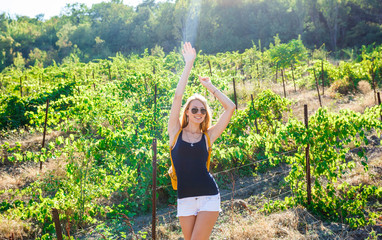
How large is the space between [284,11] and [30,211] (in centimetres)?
3933

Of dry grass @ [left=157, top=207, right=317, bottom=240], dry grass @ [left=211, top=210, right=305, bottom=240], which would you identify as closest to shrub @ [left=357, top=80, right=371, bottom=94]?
dry grass @ [left=157, top=207, right=317, bottom=240]

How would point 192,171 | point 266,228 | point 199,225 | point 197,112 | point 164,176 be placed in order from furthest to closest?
point 164,176, point 266,228, point 197,112, point 192,171, point 199,225

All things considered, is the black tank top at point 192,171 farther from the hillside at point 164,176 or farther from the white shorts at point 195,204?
the hillside at point 164,176

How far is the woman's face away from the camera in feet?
7.39

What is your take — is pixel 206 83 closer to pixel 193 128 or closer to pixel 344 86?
pixel 193 128

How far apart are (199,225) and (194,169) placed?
38 centimetres

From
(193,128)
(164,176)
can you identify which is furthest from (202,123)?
Answer: (164,176)

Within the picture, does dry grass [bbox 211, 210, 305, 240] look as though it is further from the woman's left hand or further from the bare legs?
the woman's left hand

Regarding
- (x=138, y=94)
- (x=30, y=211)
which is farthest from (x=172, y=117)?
(x=138, y=94)

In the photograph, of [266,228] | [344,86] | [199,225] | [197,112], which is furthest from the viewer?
[344,86]

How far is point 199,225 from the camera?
2.02 m

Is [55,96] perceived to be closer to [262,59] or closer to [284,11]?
[262,59]

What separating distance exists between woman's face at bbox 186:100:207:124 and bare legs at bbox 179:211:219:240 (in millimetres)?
675

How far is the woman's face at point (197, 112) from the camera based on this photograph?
2.25m
